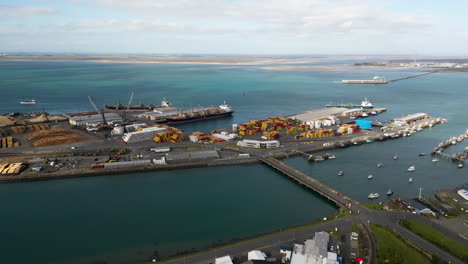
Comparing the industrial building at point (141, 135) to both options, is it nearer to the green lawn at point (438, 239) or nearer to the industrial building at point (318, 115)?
the industrial building at point (318, 115)

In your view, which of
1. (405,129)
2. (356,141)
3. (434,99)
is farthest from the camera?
(434,99)

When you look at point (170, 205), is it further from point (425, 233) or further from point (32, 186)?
point (425, 233)

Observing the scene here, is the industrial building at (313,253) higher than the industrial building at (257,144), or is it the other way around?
the industrial building at (257,144)

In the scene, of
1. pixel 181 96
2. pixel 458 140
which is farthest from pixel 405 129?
pixel 181 96

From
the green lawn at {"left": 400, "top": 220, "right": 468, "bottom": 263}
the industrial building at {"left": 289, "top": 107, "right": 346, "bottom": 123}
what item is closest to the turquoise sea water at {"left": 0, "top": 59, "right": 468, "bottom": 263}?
the green lawn at {"left": 400, "top": 220, "right": 468, "bottom": 263}

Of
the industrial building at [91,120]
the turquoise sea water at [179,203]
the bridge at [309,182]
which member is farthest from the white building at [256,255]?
the industrial building at [91,120]

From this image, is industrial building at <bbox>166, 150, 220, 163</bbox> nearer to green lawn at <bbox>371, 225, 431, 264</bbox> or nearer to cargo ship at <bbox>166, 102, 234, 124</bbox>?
green lawn at <bbox>371, 225, 431, 264</bbox>

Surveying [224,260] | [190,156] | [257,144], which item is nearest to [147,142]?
[190,156]
